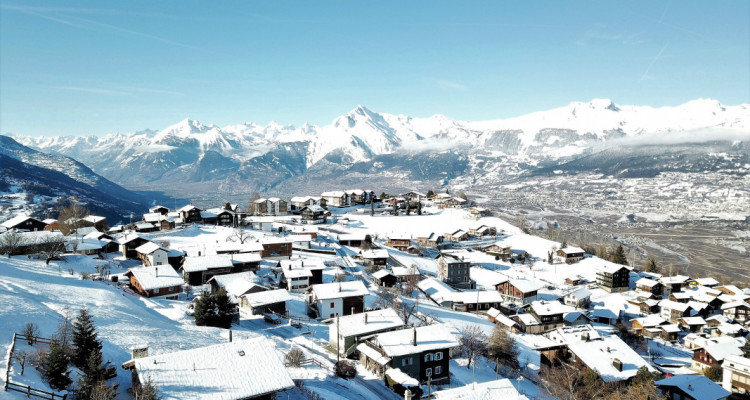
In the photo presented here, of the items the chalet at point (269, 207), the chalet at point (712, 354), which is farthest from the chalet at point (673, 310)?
the chalet at point (269, 207)

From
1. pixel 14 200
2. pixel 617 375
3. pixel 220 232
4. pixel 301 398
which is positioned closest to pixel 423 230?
pixel 220 232

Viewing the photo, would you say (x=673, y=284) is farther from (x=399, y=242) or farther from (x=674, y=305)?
(x=399, y=242)

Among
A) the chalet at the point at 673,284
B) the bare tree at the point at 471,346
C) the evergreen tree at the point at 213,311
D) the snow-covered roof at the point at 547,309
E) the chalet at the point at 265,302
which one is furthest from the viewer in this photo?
the chalet at the point at 673,284

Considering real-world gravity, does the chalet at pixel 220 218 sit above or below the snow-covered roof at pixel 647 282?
above

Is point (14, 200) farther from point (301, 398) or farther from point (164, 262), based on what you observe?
point (301, 398)

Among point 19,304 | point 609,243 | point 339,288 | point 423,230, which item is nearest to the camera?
Answer: point 19,304

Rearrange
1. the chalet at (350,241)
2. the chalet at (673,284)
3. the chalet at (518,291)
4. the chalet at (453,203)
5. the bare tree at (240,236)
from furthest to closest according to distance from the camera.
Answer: the chalet at (453,203), the chalet at (350,241), the chalet at (673,284), the bare tree at (240,236), the chalet at (518,291)

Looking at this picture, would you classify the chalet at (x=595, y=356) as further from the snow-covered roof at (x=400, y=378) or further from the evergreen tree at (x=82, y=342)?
the evergreen tree at (x=82, y=342)
